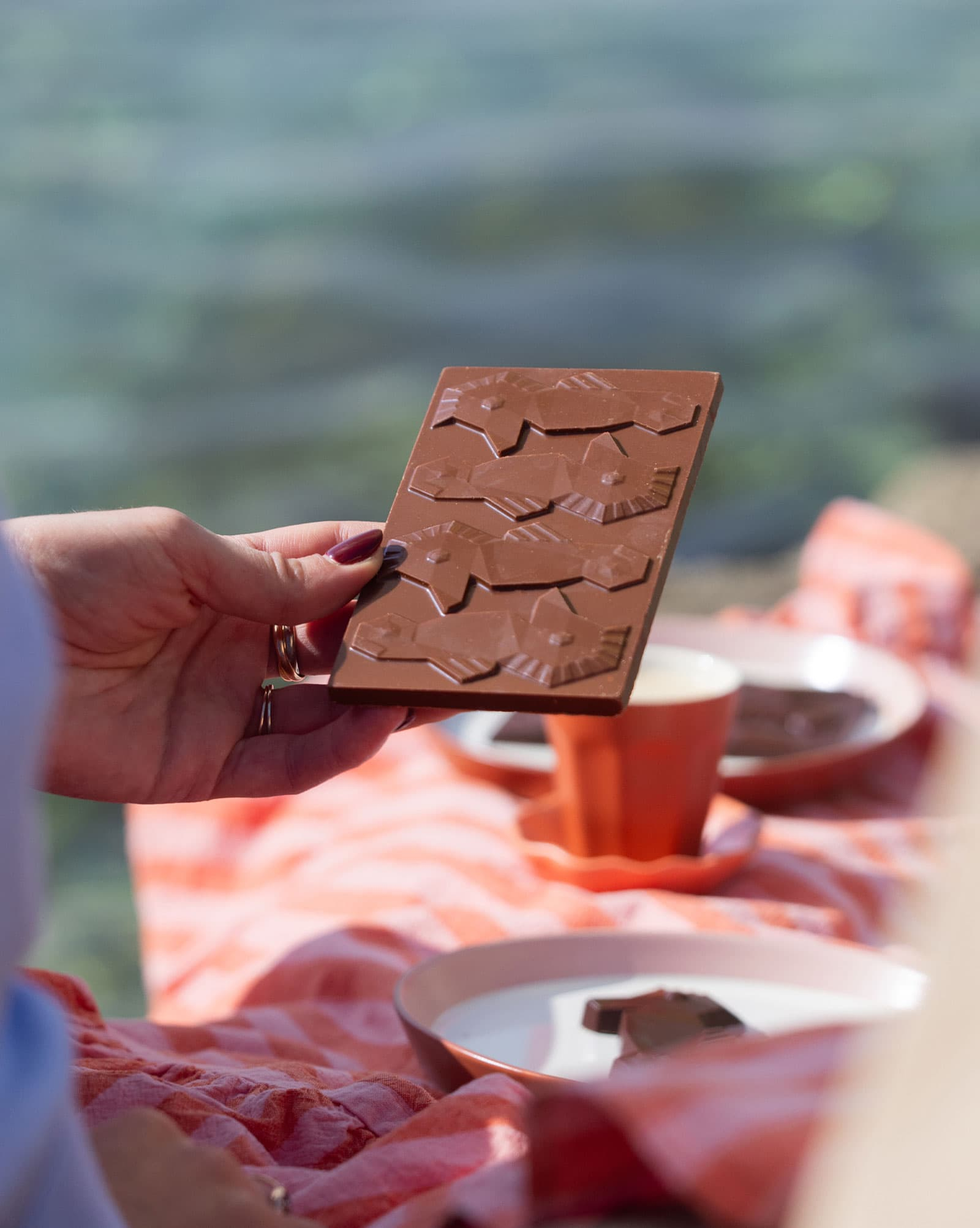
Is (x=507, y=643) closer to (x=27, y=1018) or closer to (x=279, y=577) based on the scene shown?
(x=279, y=577)

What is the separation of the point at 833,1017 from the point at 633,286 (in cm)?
359

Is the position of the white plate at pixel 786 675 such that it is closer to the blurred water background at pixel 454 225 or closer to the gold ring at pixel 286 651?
the gold ring at pixel 286 651

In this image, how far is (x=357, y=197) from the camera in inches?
172

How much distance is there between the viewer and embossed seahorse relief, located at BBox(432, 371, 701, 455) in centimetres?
105

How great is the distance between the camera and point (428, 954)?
1.23 metres

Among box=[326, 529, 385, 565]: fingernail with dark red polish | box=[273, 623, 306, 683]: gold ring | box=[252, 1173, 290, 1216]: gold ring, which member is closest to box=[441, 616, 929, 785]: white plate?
box=[273, 623, 306, 683]: gold ring

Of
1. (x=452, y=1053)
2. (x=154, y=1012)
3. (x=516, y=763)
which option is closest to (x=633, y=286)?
(x=516, y=763)

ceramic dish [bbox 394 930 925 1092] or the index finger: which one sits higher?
the index finger

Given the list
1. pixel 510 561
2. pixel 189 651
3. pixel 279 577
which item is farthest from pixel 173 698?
pixel 510 561

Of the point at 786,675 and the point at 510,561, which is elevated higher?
the point at 510,561

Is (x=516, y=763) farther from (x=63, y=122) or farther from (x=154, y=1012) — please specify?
(x=63, y=122)

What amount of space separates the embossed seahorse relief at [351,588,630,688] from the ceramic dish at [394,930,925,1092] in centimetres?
25

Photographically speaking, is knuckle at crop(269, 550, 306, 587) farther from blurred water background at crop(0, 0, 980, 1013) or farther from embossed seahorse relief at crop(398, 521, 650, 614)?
blurred water background at crop(0, 0, 980, 1013)

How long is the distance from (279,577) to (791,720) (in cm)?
75
